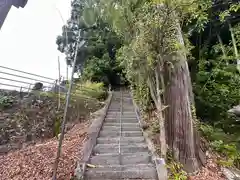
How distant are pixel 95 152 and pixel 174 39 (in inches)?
111

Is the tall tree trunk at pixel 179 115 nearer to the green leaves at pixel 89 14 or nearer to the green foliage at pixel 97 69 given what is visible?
the green leaves at pixel 89 14

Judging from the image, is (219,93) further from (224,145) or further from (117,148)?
(117,148)

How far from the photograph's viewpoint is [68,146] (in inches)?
193

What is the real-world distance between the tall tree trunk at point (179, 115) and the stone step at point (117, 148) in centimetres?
60

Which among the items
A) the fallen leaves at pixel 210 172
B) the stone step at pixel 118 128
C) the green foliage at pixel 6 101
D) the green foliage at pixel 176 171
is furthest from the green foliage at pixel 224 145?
the green foliage at pixel 6 101

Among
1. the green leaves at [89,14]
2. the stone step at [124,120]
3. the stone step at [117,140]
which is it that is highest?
the green leaves at [89,14]

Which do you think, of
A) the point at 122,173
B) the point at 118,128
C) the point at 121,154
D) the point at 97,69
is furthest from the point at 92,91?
the point at 122,173

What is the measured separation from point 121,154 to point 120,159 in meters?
0.14

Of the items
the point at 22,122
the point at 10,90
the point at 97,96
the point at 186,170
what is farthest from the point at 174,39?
the point at 97,96

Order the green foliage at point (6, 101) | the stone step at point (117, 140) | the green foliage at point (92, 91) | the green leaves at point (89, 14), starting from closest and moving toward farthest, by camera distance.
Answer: the stone step at point (117, 140), the green foliage at point (6, 101), the green leaves at point (89, 14), the green foliage at point (92, 91)

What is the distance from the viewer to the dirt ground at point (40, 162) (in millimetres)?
3805

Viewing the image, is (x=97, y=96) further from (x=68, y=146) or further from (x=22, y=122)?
(x=68, y=146)

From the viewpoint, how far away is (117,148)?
15.9 feet

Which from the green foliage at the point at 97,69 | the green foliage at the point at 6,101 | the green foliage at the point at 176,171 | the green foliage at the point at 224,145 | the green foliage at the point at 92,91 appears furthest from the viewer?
the green foliage at the point at 97,69
